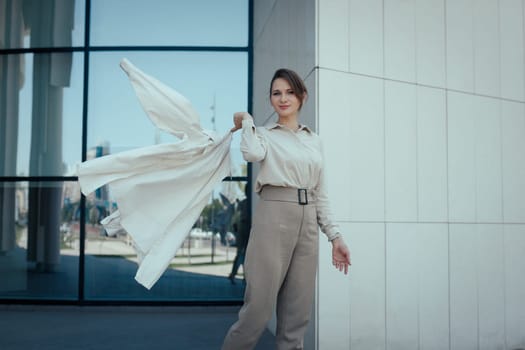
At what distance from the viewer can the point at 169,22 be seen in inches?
A: 262

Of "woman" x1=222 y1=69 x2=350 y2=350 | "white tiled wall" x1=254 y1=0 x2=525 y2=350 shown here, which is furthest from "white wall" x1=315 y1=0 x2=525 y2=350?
"woman" x1=222 y1=69 x2=350 y2=350

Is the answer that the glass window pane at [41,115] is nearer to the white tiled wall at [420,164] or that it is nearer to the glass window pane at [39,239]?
the glass window pane at [39,239]

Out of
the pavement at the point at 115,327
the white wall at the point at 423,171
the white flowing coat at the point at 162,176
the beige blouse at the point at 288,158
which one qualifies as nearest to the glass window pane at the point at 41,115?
the pavement at the point at 115,327

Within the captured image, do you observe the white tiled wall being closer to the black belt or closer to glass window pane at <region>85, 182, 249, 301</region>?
the black belt

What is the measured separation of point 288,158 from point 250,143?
21cm

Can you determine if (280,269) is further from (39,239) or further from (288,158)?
(39,239)

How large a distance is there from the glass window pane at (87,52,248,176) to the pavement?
1948 millimetres

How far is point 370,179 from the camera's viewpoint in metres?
3.89

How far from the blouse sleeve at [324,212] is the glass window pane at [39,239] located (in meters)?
4.55

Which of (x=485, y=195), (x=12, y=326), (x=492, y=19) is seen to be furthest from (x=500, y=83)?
(x=12, y=326)

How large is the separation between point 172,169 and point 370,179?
1717mm

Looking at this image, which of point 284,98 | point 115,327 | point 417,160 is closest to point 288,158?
point 284,98

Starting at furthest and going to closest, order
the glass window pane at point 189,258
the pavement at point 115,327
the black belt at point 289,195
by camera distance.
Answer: the glass window pane at point 189,258, the pavement at point 115,327, the black belt at point 289,195

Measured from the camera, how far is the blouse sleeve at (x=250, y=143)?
7.83 ft
